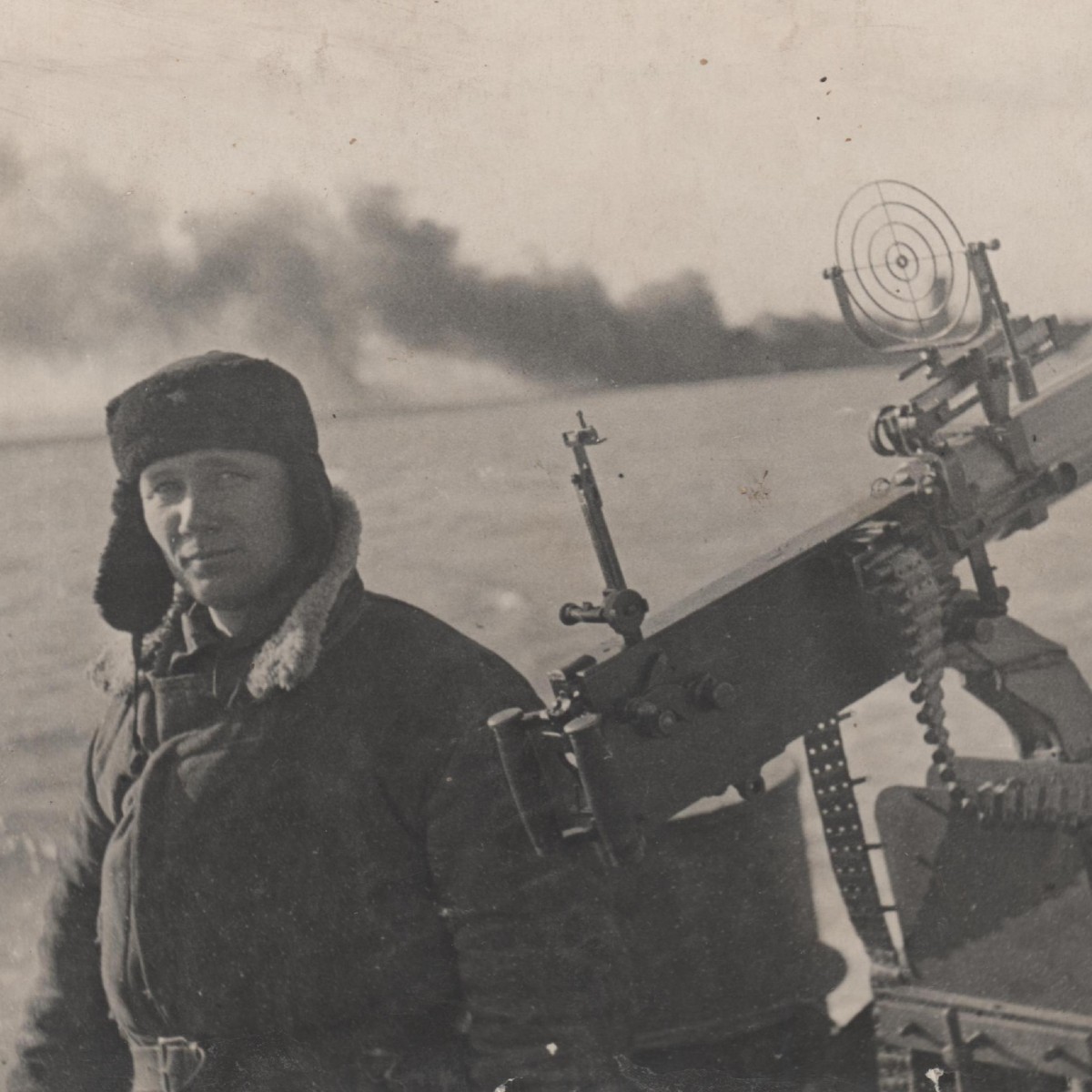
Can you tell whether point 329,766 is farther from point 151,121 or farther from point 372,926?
point 151,121

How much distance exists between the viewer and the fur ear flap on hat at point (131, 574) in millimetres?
2141

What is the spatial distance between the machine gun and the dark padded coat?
0.19m

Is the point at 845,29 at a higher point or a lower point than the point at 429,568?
higher

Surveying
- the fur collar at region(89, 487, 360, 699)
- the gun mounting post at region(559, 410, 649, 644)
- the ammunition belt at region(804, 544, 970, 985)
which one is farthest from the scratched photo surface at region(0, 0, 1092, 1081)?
the gun mounting post at region(559, 410, 649, 644)

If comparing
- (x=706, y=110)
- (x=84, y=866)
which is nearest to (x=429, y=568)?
(x=84, y=866)

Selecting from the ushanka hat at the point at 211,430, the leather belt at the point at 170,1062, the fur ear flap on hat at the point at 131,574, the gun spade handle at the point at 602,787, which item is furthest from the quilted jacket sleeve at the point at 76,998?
the gun spade handle at the point at 602,787

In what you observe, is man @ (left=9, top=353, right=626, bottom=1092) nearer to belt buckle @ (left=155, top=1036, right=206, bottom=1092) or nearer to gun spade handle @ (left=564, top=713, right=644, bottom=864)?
belt buckle @ (left=155, top=1036, right=206, bottom=1092)

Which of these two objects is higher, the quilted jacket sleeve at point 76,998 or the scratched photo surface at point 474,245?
the scratched photo surface at point 474,245

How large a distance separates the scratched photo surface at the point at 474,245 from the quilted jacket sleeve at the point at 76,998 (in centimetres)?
20

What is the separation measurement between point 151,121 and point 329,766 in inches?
51.7

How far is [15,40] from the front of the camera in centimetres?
242

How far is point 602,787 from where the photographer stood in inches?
68.8

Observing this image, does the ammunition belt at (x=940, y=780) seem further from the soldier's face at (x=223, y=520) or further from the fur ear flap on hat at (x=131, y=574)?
the fur ear flap on hat at (x=131, y=574)

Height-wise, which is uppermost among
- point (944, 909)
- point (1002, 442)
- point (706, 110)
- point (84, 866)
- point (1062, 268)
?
point (706, 110)
